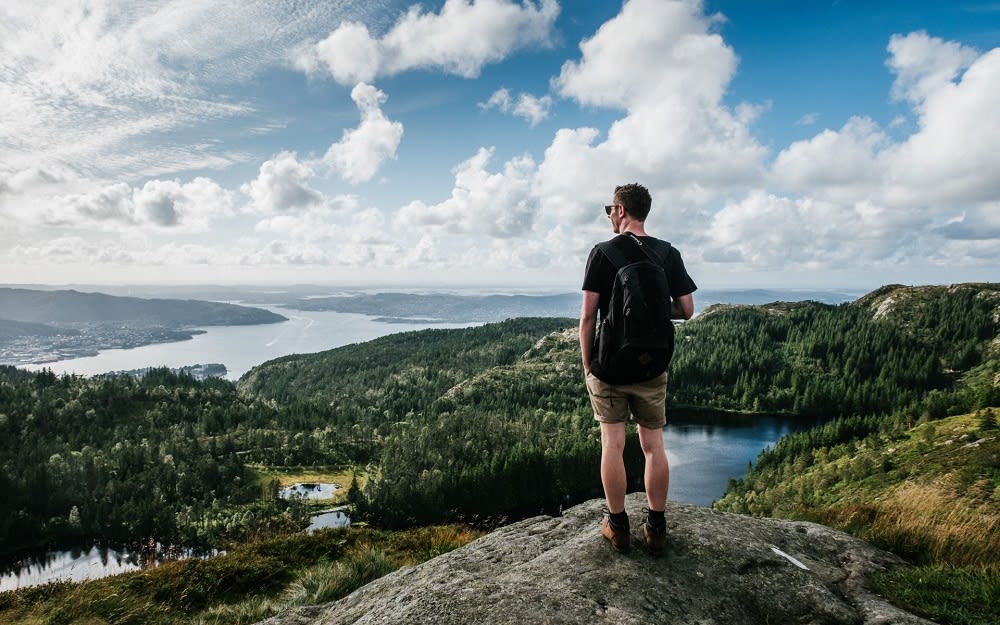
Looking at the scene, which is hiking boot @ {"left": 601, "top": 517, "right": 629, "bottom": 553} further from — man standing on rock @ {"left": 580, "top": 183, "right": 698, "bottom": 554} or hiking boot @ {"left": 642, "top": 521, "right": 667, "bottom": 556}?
hiking boot @ {"left": 642, "top": 521, "right": 667, "bottom": 556}

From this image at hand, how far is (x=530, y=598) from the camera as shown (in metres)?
5.29

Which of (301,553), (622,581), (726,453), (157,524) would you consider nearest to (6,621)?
(301,553)

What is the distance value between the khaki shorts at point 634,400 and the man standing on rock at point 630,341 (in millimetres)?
12

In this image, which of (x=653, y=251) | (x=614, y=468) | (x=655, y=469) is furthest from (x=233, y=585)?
(x=653, y=251)

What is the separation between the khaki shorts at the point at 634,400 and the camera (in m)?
6.29

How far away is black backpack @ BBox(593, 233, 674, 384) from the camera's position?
594cm

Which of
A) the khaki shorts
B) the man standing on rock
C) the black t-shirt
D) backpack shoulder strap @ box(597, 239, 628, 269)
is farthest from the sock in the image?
backpack shoulder strap @ box(597, 239, 628, 269)

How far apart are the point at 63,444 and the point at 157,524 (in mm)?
86257

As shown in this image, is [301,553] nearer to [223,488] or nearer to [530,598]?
[530,598]

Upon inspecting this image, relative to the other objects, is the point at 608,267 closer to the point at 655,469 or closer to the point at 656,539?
the point at 655,469

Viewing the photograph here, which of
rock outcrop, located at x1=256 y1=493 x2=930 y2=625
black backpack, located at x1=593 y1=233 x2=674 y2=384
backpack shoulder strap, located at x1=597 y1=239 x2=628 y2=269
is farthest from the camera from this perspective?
backpack shoulder strap, located at x1=597 y1=239 x2=628 y2=269

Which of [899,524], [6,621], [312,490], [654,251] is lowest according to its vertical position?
[312,490]

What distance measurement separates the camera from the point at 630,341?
5.91 metres

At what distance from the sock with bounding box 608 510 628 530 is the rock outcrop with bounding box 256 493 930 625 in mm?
336
